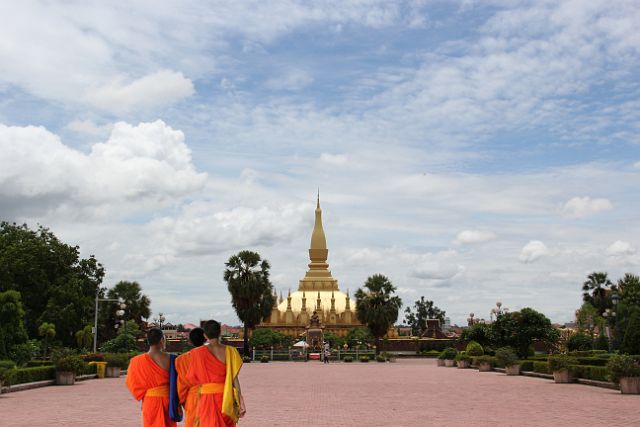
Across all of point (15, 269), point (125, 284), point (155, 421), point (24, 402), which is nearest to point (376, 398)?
point (24, 402)

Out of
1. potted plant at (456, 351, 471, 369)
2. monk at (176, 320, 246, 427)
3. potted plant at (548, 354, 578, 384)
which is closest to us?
monk at (176, 320, 246, 427)

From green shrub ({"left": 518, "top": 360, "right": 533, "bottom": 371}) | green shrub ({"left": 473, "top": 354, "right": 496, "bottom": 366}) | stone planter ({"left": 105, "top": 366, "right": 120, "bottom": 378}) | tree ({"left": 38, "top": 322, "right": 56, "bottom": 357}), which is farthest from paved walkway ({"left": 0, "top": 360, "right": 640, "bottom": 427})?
tree ({"left": 38, "top": 322, "right": 56, "bottom": 357})

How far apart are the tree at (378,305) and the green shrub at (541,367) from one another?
95.1 ft

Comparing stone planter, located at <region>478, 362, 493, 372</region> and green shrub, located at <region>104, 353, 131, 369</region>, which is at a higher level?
green shrub, located at <region>104, 353, 131, 369</region>

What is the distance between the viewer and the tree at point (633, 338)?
90.8ft

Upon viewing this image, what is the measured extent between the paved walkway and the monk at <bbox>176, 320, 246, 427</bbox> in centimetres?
584

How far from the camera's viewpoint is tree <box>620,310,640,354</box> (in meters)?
27.7

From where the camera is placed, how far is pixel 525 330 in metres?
38.9

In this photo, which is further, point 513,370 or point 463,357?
point 463,357

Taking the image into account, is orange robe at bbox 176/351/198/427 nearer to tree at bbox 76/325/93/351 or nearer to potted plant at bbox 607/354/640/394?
potted plant at bbox 607/354/640/394

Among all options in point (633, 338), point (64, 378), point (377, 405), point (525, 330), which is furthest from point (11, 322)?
point (525, 330)

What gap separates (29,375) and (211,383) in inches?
740

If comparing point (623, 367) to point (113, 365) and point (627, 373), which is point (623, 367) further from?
point (113, 365)

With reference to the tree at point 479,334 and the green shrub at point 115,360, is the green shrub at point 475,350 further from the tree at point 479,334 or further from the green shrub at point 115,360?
the green shrub at point 115,360
